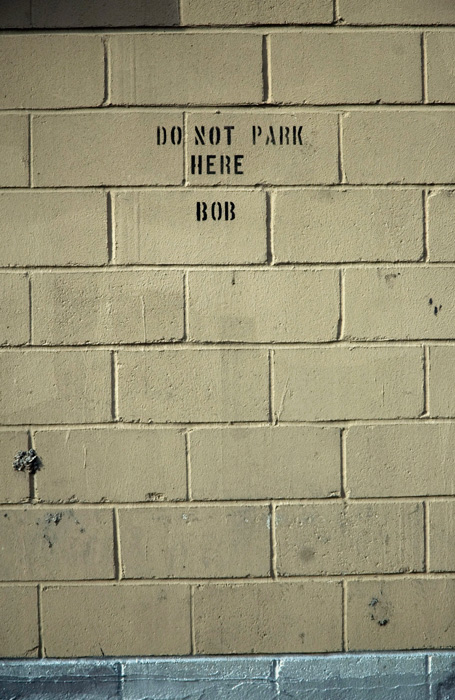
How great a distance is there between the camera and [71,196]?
268 centimetres

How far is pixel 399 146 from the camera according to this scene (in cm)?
269

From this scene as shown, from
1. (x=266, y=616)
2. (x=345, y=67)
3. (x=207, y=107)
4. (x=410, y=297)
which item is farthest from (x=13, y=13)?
(x=266, y=616)

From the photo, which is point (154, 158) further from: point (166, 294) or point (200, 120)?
point (166, 294)

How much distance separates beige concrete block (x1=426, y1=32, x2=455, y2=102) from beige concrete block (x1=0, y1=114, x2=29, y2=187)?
1.54m

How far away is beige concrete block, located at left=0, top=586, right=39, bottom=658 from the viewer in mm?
2699

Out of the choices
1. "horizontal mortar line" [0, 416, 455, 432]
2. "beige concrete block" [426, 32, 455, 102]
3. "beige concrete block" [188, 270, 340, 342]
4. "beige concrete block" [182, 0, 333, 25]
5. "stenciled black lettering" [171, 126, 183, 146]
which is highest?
"beige concrete block" [182, 0, 333, 25]

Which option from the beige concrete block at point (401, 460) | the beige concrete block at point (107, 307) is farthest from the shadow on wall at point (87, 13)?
the beige concrete block at point (401, 460)

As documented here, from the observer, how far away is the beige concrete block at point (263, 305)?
2682mm

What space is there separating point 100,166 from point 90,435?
102cm

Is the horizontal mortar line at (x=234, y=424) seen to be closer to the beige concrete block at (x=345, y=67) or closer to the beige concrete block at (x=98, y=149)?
the beige concrete block at (x=98, y=149)

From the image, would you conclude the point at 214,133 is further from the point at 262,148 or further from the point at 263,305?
the point at 263,305

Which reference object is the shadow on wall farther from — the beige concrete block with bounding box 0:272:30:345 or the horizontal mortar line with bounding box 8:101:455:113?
the beige concrete block with bounding box 0:272:30:345

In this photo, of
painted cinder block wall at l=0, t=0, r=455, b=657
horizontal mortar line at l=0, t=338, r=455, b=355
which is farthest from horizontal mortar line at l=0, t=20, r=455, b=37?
horizontal mortar line at l=0, t=338, r=455, b=355

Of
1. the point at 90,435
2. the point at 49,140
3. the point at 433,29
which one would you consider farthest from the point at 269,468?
the point at 433,29
